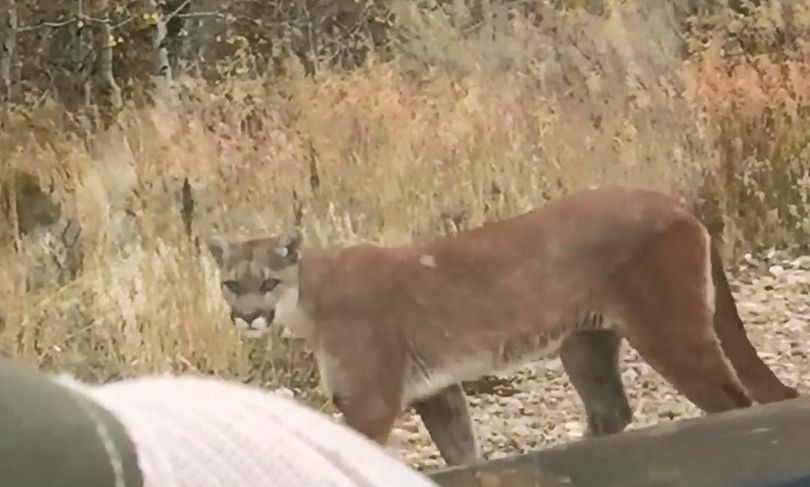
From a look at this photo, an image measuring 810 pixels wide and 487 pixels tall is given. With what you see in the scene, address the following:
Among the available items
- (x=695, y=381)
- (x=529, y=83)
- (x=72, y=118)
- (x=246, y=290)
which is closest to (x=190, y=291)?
(x=246, y=290)

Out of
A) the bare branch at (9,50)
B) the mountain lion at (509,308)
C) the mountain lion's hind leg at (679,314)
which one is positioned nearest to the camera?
the bare branch at (9,50)

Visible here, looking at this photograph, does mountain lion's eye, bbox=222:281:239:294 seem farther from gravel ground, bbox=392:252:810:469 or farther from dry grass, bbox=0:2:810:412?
gravel ground, bbox=392:252:810:469

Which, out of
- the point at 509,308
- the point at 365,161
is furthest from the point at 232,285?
the point at 509,308

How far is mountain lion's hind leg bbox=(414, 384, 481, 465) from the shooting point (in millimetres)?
1179

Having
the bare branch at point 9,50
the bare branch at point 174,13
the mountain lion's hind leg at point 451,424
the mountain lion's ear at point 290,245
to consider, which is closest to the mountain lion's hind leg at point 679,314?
the mountain lion's hind leg at point 451,424

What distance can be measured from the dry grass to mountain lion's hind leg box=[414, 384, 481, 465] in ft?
0.42

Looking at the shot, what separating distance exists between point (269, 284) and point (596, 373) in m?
0.35

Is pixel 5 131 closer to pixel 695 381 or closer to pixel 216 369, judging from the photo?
pixel 216 369

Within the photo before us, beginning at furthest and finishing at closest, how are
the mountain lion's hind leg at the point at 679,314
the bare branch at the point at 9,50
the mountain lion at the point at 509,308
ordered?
the mountain lion's hind leg at the point at 679,314, the mountain lion at the point at 509,308, the bare branch at the point at 9,50

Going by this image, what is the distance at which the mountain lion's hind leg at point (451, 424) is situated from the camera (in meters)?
1.18

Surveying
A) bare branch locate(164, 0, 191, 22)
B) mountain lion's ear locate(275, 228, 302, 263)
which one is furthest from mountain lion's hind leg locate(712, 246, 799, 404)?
bare branch locate(164, 0, 191, 22)

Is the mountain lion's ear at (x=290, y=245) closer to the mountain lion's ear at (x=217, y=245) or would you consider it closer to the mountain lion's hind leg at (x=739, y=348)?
the mountain lion's ear at (x=217, y=245)

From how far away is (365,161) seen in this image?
1.16m

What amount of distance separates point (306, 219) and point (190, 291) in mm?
125
